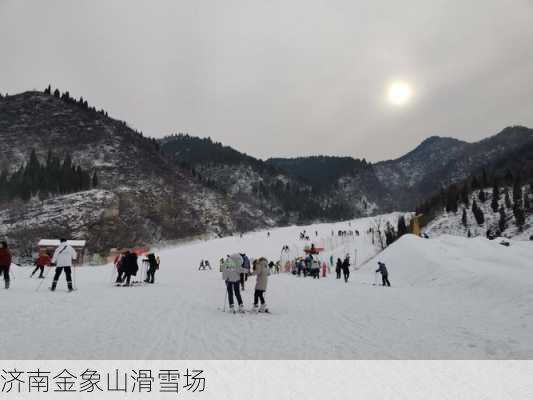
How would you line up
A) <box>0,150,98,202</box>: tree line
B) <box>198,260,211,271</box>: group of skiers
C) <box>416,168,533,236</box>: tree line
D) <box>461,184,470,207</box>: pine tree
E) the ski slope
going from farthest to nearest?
<box>0,150,98,202</box>: tree line < <box>461,184,470,207</box>: pine tree < <box>198,260,211,271</box>: group of skiers < <box>416,168,533,236</box>: tree line < the ski slope

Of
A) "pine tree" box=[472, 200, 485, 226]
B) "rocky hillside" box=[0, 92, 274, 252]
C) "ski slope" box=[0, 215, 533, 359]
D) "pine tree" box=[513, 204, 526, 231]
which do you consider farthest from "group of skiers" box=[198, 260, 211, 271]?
"pine tree" box=[513, 204, 526, 231]

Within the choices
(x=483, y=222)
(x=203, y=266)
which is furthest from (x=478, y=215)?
(x=203, y=266)

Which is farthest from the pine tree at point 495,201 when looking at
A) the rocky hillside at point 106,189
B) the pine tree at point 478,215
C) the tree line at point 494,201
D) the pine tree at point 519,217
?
the rocky hillside at point 106,189

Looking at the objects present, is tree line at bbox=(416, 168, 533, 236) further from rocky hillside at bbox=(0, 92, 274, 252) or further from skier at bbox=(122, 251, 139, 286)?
rocky hillside at bbox=(0, 92, 274, 252)

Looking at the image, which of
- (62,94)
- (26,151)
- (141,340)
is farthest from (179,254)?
(62,94)

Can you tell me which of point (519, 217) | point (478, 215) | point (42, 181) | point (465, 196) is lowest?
point (519, 217)

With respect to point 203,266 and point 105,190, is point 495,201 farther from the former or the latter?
point 105,190

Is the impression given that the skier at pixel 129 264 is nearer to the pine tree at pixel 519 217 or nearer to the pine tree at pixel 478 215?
the pine tree at pixel 519 217

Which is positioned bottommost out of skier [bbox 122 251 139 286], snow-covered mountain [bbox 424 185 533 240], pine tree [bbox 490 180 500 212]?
skier [bbox 122 251 139 286]

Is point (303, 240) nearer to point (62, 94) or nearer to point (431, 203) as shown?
point (431, 203)

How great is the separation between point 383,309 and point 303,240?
6089cm
